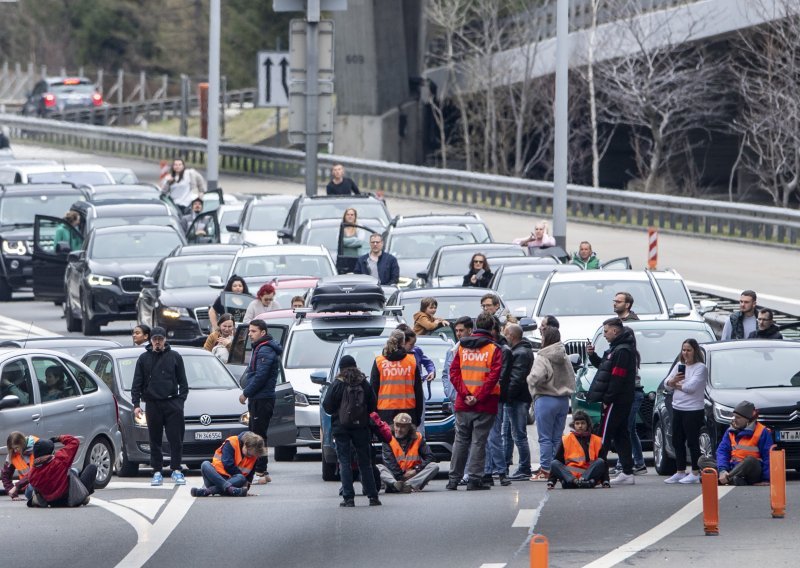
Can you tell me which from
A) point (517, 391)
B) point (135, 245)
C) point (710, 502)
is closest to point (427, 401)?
point (517, 391)

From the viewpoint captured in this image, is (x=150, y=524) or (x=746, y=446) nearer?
(x=150, y=524)

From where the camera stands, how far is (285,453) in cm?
2111

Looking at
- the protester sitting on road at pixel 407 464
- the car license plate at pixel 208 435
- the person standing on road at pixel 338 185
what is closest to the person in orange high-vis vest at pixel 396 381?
the protester sitting on road at pixel 407 464

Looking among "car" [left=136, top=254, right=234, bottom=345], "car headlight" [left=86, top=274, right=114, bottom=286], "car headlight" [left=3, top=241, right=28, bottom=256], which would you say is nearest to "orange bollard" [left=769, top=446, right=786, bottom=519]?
"car" [left=136, top=254, right=234, bottom=345]

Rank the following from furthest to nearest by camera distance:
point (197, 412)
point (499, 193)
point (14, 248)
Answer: point (499, 193) → point (14, 248) → point (197, 412)

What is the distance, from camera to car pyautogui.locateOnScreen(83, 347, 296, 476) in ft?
63.7

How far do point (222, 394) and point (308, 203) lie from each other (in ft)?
43.1

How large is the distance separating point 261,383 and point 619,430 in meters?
3.41

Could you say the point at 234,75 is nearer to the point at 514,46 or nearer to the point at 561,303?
the point at 514,46

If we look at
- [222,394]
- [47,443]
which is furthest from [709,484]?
[222,394]

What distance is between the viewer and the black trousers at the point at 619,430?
17.2 meters

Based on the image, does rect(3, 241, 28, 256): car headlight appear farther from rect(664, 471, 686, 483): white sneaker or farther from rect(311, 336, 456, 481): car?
rect(664, 471, 686, 483): white sneaker

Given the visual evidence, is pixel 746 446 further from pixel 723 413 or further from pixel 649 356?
pixel 649 356

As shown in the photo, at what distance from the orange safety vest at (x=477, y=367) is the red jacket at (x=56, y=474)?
340cm
